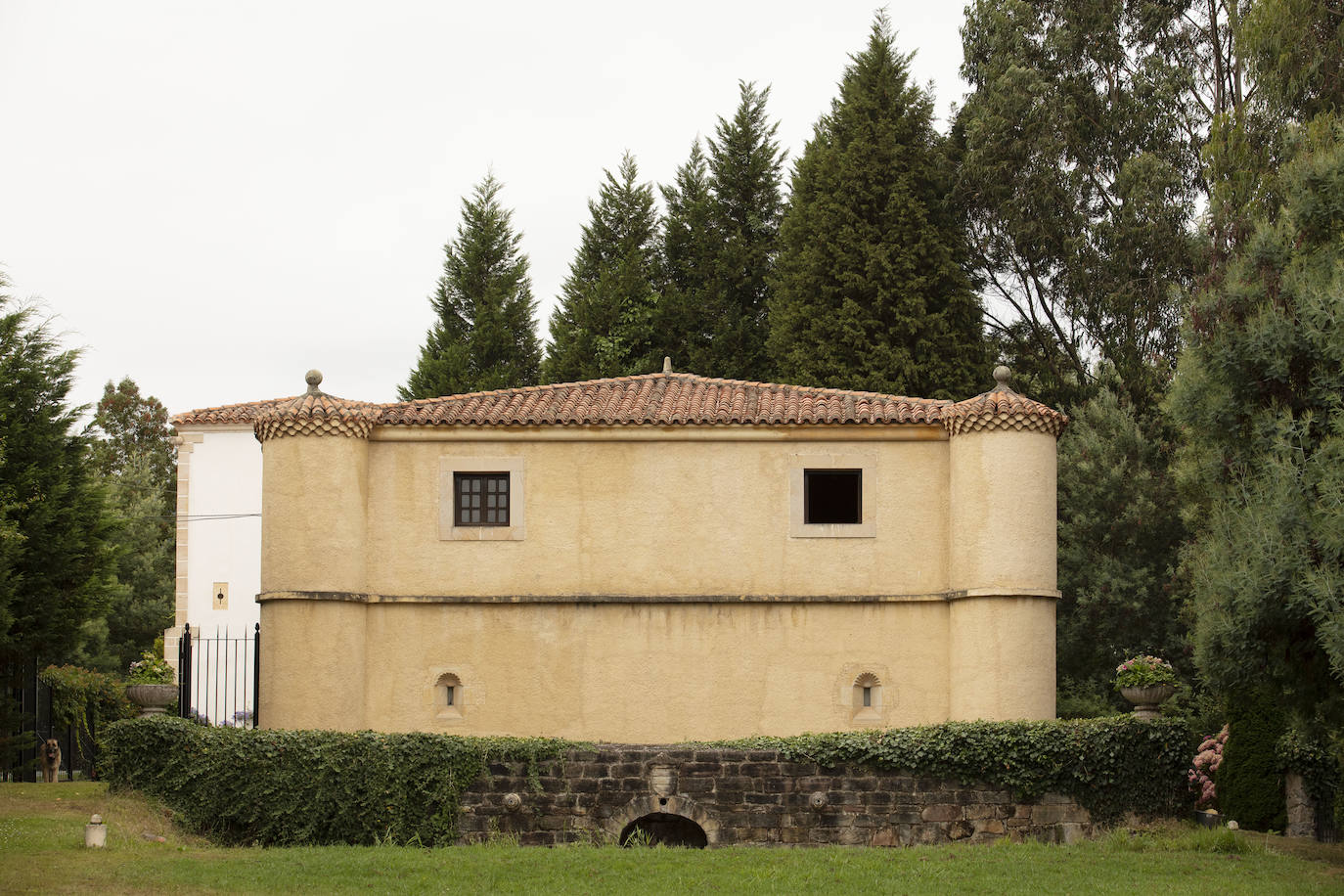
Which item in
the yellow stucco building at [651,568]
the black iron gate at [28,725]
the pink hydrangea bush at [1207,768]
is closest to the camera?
the black iron gate at [28,725]

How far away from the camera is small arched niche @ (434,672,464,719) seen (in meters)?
22.7

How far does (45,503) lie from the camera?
2122 cm

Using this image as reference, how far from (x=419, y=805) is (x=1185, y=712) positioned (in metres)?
14.2

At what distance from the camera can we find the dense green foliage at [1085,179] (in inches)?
1397

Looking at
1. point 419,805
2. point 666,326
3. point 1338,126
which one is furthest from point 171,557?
point 1338,126

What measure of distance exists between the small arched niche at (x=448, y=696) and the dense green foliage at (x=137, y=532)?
60.3ft

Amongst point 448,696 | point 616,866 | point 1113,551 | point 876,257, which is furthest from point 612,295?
point 616,866

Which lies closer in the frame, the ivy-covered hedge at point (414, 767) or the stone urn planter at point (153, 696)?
the ivy-covered hedge at point (414, 767)

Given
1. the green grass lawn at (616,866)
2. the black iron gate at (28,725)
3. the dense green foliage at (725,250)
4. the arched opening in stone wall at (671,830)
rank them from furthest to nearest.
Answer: the dense green foliage at (725,250), the black iron gate at (28,725), the arched opening in stone wall at (671,830), the green grass lawn at (616,866)

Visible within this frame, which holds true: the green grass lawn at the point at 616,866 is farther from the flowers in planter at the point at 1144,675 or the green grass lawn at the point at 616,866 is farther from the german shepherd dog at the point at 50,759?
the german shepherd dog at the point at 50,759

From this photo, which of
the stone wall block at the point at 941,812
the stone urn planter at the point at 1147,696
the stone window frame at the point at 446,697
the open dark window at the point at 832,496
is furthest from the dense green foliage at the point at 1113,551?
the stone window frame at the point at 446,697

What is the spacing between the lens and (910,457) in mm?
23438

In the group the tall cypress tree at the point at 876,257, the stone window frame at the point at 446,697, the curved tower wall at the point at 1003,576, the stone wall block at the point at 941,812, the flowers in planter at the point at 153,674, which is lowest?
the stone wall block at the point at 941,812

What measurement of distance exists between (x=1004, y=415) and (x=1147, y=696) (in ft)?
15.5
